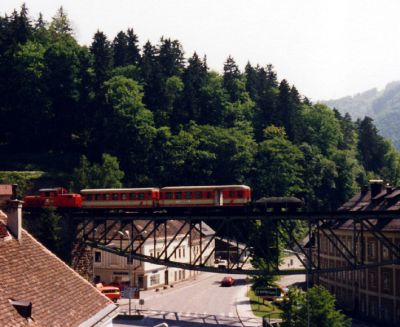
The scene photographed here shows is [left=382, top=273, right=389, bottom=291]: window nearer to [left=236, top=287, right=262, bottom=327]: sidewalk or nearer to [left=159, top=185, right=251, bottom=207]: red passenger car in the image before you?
[left=236, top=287, right=262, bottom=327]: sidewalk

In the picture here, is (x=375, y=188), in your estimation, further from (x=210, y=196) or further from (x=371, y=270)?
(x=210, y=196)

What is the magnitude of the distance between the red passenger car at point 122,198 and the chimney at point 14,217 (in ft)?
133

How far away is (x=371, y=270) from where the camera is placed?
67250 millimetres

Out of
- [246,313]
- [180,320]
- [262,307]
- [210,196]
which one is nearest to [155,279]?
[262,307]

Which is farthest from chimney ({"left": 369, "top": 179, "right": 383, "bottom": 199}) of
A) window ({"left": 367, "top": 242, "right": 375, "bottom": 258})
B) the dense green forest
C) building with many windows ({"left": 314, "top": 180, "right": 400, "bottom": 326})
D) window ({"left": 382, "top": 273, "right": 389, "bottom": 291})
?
the dense green forest

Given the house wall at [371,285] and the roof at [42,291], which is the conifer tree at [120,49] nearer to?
the house wall at [371,285]

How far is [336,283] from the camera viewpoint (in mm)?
78062

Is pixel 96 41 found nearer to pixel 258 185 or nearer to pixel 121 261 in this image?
pixel 258 185

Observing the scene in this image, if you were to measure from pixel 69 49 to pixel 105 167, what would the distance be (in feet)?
119

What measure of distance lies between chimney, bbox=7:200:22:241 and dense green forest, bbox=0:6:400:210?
84.8 metres

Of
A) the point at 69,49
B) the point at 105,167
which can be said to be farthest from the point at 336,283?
the point at 69,49

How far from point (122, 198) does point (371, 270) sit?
1022 inches

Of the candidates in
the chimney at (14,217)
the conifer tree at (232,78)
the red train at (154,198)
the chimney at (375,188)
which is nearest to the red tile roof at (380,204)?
the chimney at (375,188)

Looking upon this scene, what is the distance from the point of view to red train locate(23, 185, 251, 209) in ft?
194
